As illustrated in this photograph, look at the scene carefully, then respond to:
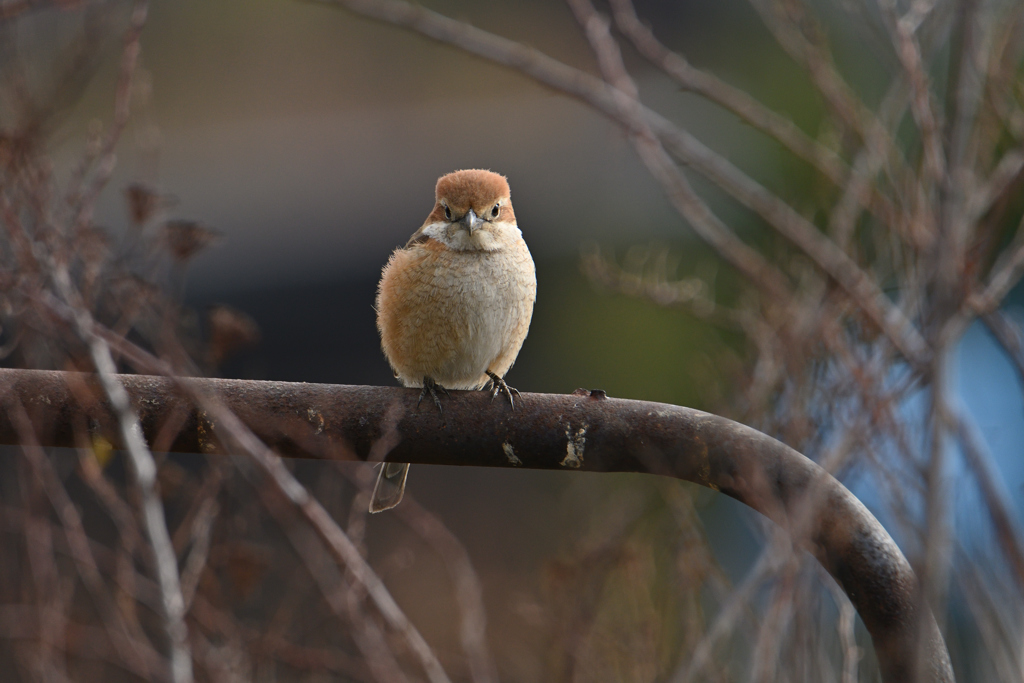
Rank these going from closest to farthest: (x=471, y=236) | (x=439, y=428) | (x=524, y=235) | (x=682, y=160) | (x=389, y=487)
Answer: (x=439, y=428), (x=682, y=160), (x=389, y=487), (x=471, y=236), (x=524, y=235)

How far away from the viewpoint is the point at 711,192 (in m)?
5.71

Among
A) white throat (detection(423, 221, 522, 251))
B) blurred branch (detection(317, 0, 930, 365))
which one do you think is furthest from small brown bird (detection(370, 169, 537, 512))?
blurred branch (detection(317, 0, 930, 365))

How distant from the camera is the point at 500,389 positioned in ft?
9.31

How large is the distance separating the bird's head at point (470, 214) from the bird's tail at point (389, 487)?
0.82m

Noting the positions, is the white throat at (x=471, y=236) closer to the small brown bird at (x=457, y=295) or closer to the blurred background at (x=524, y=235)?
the small brown bird at (x=457, y=295)

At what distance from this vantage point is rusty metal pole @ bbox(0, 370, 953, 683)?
1912mm

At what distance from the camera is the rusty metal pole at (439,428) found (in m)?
1.91

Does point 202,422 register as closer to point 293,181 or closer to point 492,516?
point 492,516

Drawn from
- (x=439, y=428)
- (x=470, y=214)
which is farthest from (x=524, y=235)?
(x=439, y=428)

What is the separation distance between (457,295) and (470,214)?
1.08 ft

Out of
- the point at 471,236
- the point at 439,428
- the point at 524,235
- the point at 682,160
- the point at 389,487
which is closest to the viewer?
the point at 439,428

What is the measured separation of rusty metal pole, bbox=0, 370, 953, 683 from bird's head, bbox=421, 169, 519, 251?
1.34 m

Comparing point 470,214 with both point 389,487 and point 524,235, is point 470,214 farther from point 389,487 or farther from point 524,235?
point 524,235

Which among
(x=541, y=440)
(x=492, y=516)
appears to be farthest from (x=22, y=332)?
(x=492, y=516)
